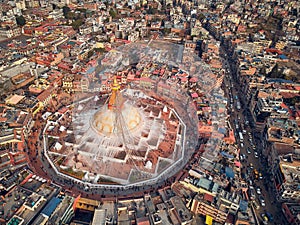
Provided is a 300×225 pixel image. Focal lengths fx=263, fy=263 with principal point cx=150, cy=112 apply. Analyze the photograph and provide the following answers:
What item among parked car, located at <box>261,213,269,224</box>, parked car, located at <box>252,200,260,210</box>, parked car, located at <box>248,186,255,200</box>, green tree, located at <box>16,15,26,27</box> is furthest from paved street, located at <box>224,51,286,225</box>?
green tree, located at <box>16,15,26,27</box>

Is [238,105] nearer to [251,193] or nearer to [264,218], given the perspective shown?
[251,193]

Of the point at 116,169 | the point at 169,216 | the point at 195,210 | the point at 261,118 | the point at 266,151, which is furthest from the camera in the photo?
the point at 261,118

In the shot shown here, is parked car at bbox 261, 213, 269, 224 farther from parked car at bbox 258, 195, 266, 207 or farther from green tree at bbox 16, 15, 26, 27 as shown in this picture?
green tree at bbox 16, 15, 26, 27

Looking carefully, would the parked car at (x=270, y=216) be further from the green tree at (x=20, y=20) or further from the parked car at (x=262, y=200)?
the green tree at (x=20, y=20)

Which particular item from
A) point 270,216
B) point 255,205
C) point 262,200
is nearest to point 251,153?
point 262,200

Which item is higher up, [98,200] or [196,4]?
[196,4]

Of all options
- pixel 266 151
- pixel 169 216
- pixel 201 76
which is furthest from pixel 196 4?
pixel 169 216

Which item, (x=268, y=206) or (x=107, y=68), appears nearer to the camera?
(x=268, y=206)

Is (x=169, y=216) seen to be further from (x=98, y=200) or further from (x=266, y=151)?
(x=266, y=151)

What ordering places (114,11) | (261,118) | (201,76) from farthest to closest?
(114,11) < (201,76) < (261,118)

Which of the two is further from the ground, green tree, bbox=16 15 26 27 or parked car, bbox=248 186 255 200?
green tree, bbox=16 15 26 27

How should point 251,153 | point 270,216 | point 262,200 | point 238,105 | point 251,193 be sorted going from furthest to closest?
point 238,105
point 251,153
point 262,200
point 251,193
point 270,216
